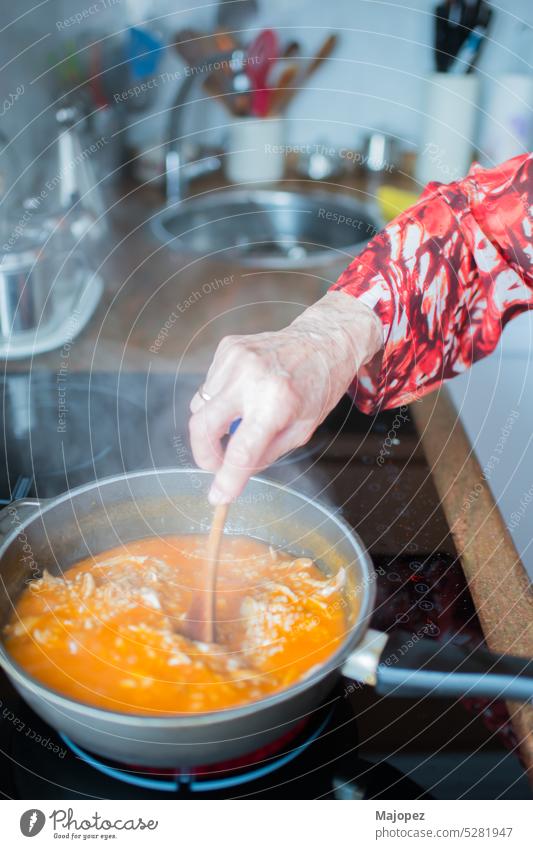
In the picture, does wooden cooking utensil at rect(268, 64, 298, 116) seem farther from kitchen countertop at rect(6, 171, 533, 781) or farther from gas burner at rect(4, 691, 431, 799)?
gas burner at rect(4, 691, 431, 799)

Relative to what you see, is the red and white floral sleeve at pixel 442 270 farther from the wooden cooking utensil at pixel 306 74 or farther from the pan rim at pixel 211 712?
A: the wooden cooking utensil at pixel 306 74

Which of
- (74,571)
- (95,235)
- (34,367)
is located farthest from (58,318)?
(74,571)

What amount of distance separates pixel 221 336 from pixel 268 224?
330 mm

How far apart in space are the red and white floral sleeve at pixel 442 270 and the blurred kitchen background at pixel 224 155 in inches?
4.4

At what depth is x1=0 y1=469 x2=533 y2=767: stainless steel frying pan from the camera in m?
0.32

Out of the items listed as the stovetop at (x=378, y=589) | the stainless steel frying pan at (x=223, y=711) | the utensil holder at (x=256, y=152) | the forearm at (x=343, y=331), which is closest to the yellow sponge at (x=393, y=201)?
the utensil holder at (x=256, y=152)

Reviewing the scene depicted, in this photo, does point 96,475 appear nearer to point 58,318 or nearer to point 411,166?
point 58,318

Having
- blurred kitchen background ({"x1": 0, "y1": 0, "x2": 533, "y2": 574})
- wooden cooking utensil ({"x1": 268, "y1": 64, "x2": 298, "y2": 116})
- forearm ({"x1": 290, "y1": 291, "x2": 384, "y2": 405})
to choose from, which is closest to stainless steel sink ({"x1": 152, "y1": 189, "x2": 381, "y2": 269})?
blurred kitchen background ({"x1": 0, "y1": 0, "x2": 533, "y2": 574})

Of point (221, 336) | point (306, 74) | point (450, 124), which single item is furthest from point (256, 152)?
point (221, 336)

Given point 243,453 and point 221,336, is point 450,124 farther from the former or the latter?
point 243,453

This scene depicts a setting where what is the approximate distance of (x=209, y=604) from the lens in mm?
421

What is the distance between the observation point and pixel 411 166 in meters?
1.23

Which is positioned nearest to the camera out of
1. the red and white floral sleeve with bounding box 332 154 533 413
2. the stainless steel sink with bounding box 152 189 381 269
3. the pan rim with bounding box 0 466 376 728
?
the pan rim with bounding box 0 466 376 728

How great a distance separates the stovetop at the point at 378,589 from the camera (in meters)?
0.37
